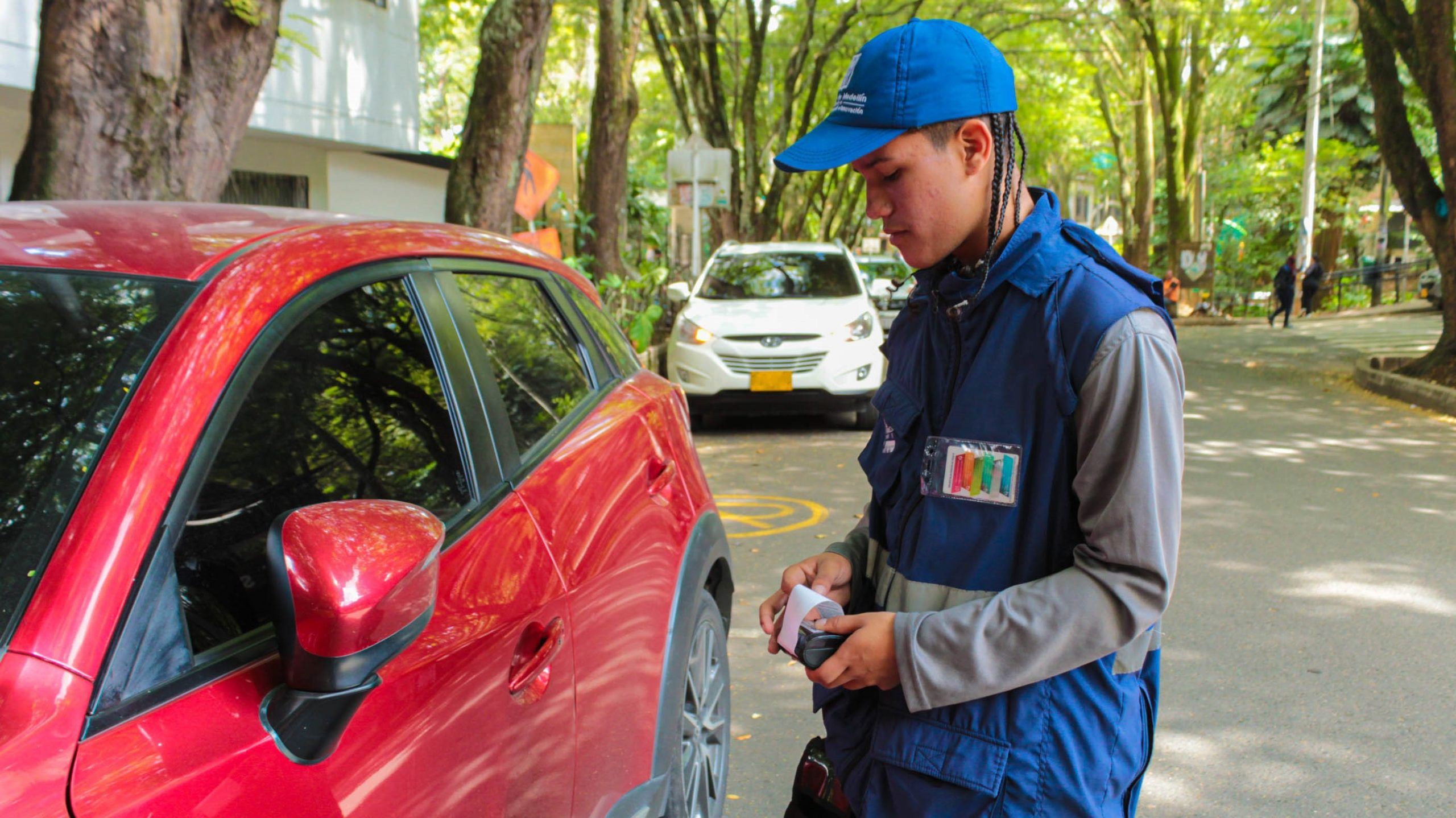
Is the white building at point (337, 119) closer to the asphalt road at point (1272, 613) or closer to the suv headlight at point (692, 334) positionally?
the suv headlight at point (692, 334)

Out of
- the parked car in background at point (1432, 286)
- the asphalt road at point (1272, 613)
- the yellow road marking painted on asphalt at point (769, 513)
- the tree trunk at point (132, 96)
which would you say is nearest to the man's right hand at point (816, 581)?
the asphalt road at point (1272, 613)

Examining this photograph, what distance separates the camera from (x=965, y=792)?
1.62 metres

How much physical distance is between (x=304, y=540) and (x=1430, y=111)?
14.8m

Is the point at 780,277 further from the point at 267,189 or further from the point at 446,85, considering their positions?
A: the point at 446,85

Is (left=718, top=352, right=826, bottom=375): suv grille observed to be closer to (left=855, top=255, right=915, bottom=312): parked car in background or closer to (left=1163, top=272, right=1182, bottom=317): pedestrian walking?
(left=855, top=255, right=915, bottom=312): parked car in background

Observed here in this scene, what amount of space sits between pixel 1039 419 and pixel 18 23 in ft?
35.2

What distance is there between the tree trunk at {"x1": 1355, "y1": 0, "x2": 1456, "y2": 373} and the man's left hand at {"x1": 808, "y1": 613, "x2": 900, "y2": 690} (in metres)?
13.3

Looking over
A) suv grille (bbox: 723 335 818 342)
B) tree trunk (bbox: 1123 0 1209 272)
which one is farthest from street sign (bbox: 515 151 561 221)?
tree trunk (bbox: 1123 0 1209 272)

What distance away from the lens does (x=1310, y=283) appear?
27.5 m

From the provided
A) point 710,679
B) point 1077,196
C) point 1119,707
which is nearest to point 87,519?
point 1119,707

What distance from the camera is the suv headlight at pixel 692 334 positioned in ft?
34.4

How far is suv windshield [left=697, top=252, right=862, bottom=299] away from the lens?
447 inches

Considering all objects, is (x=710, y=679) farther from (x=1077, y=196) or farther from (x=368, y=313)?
(x=1077, y=196)

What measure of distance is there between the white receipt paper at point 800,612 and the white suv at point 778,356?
8491 millimetres
